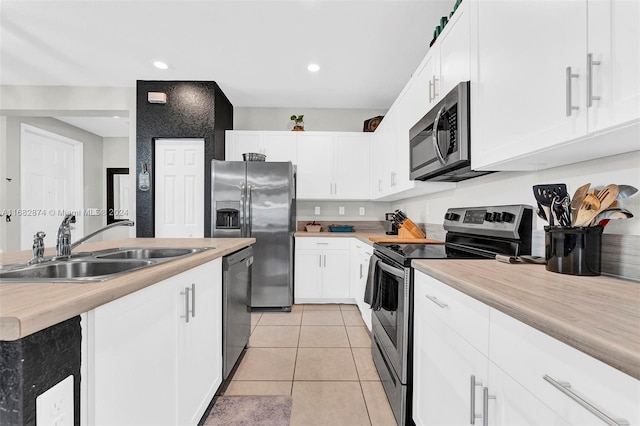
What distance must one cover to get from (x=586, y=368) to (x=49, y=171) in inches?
254

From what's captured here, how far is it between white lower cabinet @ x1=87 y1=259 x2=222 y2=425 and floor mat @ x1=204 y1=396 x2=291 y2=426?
0.15 meters

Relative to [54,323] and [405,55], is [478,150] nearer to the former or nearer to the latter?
[54,323]

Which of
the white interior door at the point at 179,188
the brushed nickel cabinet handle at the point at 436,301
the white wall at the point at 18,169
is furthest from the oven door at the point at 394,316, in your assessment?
the white wall at the point at 18,169

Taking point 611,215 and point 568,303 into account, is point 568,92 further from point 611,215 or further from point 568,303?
point 568,303

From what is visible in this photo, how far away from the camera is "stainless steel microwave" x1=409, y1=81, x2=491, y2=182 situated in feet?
4.86

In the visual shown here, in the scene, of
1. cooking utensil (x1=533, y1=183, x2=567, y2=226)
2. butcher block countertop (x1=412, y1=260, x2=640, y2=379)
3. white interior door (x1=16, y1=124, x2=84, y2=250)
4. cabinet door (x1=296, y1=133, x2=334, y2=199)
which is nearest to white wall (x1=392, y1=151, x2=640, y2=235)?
cooking utensil (x1=533, y1=183, x2=567, y2=226)

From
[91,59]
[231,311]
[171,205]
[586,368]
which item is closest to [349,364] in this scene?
[231,311]

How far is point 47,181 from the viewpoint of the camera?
4668 millimetres

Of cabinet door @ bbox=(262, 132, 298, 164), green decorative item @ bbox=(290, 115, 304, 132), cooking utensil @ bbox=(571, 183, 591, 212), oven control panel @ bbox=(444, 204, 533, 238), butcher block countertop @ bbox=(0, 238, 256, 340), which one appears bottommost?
butcher block countertop @ bbox=(0, 238, 256, 340)

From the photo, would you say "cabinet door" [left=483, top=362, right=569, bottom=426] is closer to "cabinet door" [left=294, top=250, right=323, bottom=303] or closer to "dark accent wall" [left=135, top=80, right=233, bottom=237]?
"cabinet door" [left=294, top=250, right=323, bottom=303]

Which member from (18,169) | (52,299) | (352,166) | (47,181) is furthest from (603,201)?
(47,181)

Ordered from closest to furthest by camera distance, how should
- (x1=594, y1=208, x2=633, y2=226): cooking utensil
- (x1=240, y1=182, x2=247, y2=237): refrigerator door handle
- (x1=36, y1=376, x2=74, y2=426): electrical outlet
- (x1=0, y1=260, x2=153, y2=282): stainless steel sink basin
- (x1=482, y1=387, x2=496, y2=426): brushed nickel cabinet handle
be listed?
(x1=36, y1=376, x2=74, y2=426): electrical outlet, (x1=482, y1=387, x2=496, y2=426): brushed nickel cabinet handle, (x1=594, y1=208, x2=633, y2=226): cooking utensil, (x1=0, y1=260, x2=153, y2=282): stainless steel sink basin, (x1=240, y1=182, x2=247, y2=237): refrigerator door handle

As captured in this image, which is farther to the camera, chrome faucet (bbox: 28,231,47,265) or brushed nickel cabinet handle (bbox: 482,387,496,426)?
chrome faucet (bbox: 28,231,47,265)

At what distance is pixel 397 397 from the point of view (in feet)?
4.98
